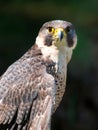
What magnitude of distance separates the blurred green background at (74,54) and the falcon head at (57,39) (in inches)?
252

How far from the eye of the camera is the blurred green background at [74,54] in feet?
56.5

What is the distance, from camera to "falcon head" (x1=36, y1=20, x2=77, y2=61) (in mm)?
10289

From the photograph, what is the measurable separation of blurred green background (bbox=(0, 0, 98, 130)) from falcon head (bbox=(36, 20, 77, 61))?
6.40 metres

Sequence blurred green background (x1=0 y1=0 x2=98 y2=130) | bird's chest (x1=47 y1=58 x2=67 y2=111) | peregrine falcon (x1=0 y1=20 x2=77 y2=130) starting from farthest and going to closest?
blurred green background (x1=0 y1=0 x2=98 y2=130), bird's chest (x1=47 y1=58 x2=67 y2=111), peregrine falcon (x1=0 y1=20 x2=77 y2=130)

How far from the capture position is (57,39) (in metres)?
10.3

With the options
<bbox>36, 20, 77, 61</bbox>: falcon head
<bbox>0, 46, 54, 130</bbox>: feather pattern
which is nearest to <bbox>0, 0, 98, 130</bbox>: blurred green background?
<bbox>36, 20, 77, 61</bbox>: falcon head

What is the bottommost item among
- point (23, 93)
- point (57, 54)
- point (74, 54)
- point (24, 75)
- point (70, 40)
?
point (74, 54)

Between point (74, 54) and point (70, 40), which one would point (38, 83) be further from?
point (74, 54)

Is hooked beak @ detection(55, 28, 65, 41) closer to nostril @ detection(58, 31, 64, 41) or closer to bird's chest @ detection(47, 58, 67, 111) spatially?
nostril @ detection(58, 31, 64, 41)

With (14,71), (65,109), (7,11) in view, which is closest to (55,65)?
(14,71)

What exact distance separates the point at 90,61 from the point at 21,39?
1245mm

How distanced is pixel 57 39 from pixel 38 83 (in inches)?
21.3

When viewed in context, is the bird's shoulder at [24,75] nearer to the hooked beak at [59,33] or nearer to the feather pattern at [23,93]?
the feather pattern at [23,93]

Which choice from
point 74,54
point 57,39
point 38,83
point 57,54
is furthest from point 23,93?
point 74,54
